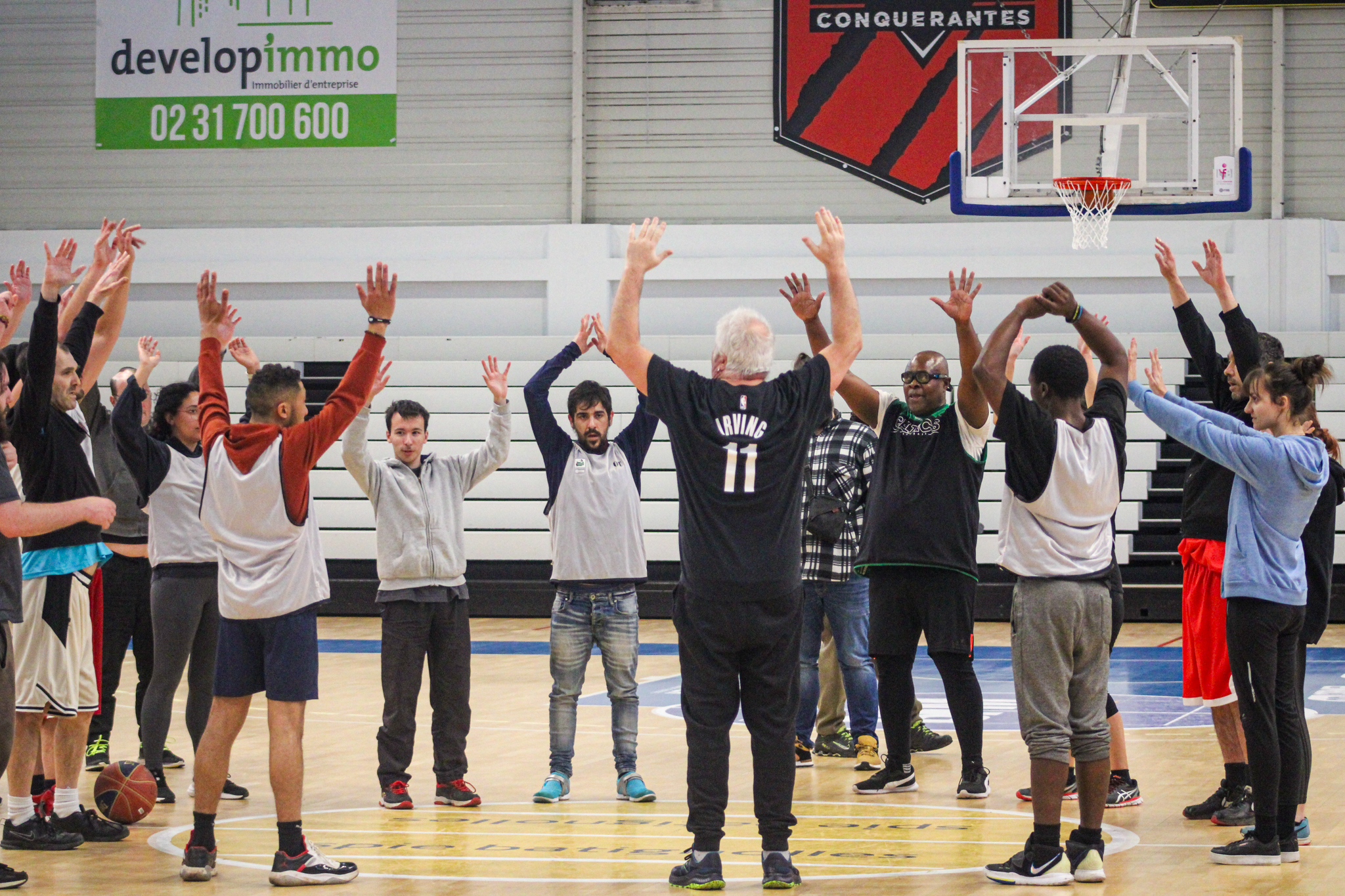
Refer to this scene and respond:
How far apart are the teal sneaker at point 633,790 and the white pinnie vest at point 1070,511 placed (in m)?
2.05

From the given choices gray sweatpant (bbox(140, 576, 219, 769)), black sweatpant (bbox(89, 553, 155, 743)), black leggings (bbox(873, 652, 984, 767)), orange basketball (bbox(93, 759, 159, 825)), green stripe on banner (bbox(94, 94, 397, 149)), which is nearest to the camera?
orange basketball (bbox(93, 759, 159, 825))

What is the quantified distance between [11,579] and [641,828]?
7.98ft

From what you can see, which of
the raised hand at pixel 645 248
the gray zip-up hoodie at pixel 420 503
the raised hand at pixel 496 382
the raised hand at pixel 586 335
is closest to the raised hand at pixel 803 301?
the raised hand at pixel 645 248

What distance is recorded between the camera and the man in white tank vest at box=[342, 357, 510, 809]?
19.9 ft

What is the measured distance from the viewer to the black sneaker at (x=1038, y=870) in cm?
457

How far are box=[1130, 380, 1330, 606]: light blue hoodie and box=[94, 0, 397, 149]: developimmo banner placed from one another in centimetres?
1264

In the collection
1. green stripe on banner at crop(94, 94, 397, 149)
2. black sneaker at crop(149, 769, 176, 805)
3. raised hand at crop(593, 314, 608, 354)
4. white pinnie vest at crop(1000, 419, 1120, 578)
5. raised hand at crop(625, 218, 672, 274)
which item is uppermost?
green stripe on banner at crop(94, 94, 397, 149)

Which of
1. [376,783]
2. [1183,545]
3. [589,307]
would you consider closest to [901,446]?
[1183,545]

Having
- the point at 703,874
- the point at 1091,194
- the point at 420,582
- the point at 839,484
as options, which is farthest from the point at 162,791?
the point at 1091,194

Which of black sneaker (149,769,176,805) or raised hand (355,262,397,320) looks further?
black sneaker (149,769,176,805)

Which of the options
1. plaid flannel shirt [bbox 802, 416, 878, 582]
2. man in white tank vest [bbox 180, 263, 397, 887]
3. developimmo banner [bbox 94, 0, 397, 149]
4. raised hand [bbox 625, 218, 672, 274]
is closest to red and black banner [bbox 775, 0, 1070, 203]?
developimmo banner [bbox 94, 0, 397, 149]

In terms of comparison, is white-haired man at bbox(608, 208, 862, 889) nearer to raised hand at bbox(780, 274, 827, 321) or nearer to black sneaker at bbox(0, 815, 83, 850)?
raised hand at bbox(780, 274, 827, 321)

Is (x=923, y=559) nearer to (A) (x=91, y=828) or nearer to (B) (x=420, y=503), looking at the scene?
(B) (x=420, y=503)

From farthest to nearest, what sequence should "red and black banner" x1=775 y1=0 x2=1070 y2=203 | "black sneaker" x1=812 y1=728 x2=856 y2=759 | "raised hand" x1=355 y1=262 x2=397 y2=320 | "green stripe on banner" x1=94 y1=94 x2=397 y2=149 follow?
"green stripe on banner" x1=94 y1=94 x2=397 y2=149 < "red and black banner" x1=775 y1=0 x2=1070 y2=203 < "black sneaker" x1=812 y1=728 x2=856 y2=759 < "raised hand" x1=355 y1=262 x2=397 y2=320
